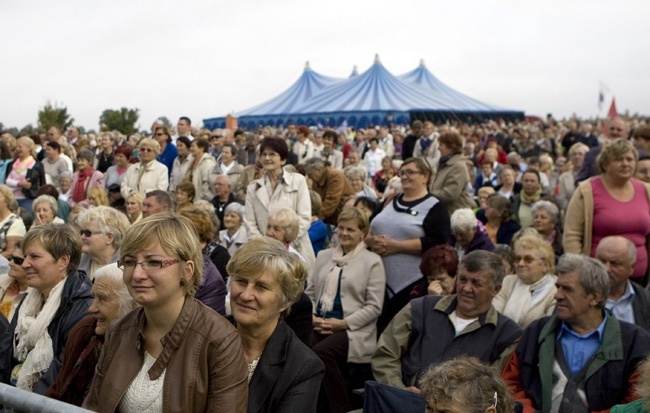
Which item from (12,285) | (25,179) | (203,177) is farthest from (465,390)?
(25,179)

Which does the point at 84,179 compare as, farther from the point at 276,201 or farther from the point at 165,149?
the point at 276,201

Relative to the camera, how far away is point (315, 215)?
25.9ft

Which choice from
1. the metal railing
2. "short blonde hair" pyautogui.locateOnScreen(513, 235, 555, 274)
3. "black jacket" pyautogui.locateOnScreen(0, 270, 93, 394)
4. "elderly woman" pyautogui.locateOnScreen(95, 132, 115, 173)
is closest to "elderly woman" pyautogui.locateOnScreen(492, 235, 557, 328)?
"short blonde hair" pyautogui.locateOnScreen(513, 235, 555, 274)

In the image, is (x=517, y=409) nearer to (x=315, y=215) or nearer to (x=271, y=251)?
(x=271, y=251)

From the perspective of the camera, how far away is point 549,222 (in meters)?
6.65

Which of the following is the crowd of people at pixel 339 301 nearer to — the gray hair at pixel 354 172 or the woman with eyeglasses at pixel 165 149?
the gray hair at pixel 354 172

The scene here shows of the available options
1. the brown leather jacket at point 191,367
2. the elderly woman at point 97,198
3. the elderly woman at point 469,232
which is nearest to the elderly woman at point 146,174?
the elderly woman at point 97,198

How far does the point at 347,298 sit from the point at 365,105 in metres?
24.2

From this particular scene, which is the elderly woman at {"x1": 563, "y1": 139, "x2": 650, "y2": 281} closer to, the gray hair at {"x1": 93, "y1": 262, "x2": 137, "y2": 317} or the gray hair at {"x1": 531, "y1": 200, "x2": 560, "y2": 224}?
Answer: the gray hair at {"x1": 531, "y1": 200, "x2": 560, "y2": 224}

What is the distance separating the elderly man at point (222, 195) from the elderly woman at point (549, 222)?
10.8 feet

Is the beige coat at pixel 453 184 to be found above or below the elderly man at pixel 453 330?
above

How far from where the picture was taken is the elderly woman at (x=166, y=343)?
2561 millimetres

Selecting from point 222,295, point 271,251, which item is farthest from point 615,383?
point 222,295

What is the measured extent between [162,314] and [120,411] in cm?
36
